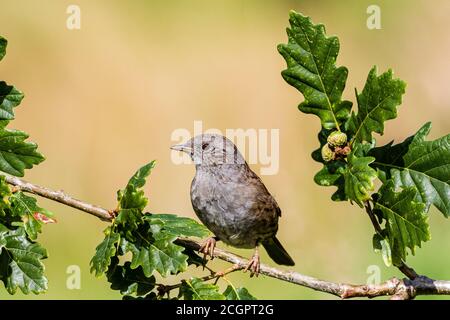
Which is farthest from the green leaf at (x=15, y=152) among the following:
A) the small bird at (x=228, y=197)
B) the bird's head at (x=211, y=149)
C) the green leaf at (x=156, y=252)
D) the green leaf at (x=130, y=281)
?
the bird's head at (x=211, y=149)

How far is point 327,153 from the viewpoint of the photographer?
8.90 feet

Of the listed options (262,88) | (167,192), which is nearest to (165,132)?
(167,192)

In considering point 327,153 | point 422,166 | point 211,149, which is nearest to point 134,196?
point 327,153

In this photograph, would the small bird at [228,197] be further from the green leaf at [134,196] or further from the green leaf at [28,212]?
the green leaf at [28,212]

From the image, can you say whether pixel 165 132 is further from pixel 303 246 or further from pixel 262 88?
pixel 303 246

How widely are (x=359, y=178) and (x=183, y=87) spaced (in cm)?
593

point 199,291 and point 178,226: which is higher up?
point 178,226

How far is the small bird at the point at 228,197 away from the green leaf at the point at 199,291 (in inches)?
44.9

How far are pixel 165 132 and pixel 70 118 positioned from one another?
1076 millimetres

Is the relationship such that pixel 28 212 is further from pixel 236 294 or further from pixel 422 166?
pixel 422 166

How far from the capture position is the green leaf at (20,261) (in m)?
2.61

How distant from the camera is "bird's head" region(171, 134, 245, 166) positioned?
179 inches

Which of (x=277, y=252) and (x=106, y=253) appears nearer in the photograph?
(x=106, y=253)

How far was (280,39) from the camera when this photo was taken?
344 inches
